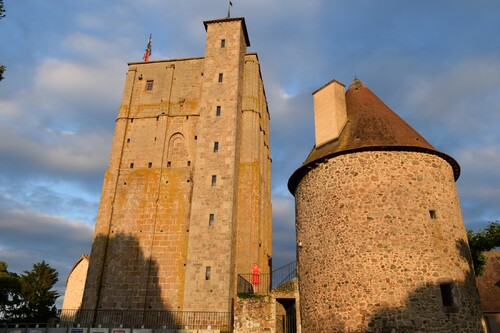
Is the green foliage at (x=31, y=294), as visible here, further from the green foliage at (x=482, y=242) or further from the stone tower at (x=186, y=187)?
the green foliage at (x=482, y=242)

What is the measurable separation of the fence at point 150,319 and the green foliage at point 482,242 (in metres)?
12.6

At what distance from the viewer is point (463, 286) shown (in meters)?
12.9

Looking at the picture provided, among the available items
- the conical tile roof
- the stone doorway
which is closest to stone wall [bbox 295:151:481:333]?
the conical tile roof

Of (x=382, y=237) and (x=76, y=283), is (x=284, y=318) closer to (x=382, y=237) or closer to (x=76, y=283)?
(x=382, y=237)

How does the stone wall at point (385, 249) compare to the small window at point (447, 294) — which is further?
the small window at point (447, 294)

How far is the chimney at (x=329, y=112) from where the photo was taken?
1633cm

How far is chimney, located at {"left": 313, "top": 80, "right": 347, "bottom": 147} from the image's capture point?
16333 millimetres

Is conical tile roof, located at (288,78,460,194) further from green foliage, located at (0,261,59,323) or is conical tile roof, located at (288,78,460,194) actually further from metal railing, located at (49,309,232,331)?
green foliage, located at (0,261,59,323)

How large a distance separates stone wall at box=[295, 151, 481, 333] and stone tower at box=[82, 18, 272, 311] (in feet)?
25.4

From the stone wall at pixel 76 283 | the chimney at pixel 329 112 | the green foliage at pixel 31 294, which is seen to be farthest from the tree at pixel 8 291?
the chimney at pixel 329 112

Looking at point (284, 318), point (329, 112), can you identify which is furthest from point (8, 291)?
point (329, 112)

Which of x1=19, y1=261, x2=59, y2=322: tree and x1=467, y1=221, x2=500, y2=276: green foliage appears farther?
x1=19, y1=261, x2=59, y2=322: tree

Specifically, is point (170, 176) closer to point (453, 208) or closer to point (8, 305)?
point (453, 208)

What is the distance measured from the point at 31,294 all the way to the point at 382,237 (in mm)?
29957
